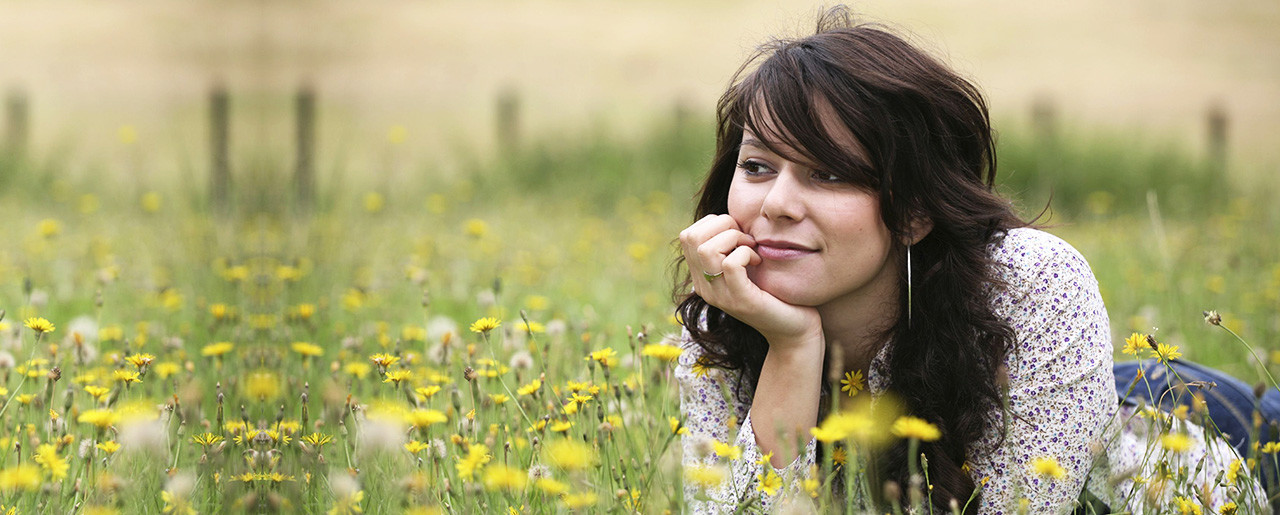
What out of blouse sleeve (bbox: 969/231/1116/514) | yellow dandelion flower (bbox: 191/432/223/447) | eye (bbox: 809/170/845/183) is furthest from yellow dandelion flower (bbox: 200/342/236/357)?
blouse sleeve (bbox: 969/231/1116/514)

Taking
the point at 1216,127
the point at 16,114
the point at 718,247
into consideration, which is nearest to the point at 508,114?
the point at 16,114

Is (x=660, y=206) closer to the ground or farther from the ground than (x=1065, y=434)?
closer to the ground

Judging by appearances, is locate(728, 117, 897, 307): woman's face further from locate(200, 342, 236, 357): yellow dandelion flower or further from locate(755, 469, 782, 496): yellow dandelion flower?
locate(200, 342, 236, 357): yellow dandelion flower

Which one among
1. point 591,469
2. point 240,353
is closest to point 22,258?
point 240,353

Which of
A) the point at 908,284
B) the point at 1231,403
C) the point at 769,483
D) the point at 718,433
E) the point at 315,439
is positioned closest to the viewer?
the point at 769,483

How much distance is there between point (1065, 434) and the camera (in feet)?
6.87

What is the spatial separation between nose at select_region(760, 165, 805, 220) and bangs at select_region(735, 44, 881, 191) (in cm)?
4

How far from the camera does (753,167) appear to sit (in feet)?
7.27

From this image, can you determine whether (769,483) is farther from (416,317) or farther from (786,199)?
(416,317)

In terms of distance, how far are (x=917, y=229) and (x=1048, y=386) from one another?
41cm

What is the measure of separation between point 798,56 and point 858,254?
0.43 m

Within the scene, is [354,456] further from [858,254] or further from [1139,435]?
[1139,435]

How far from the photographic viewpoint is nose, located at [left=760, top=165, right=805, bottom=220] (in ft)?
6.77

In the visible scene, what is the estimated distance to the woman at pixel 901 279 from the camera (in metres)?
2.08
